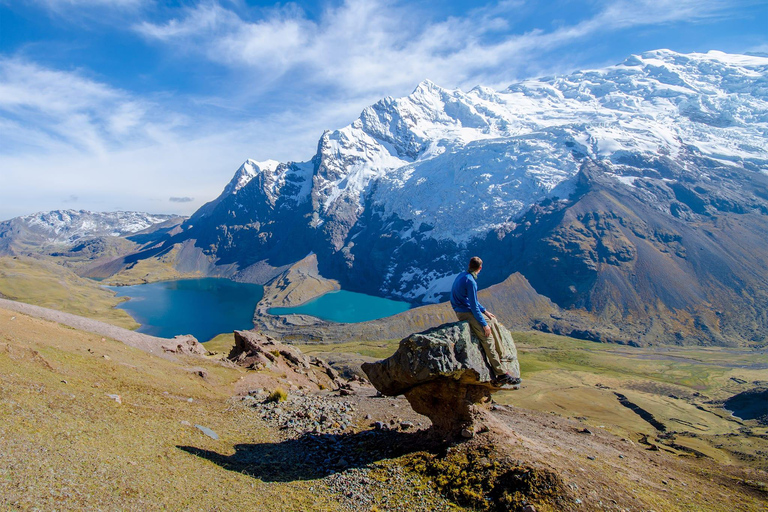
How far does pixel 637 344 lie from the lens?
169000 mm

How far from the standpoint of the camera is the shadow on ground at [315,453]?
16484 mm

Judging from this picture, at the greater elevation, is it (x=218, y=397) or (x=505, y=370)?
(x=505, y=370)

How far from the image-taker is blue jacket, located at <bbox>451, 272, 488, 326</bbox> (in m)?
17.1

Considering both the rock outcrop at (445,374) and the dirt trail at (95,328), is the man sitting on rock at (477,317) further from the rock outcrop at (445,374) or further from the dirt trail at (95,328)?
the dirt trail at (95,328)

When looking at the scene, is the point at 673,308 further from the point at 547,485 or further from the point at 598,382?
the point at 547,485

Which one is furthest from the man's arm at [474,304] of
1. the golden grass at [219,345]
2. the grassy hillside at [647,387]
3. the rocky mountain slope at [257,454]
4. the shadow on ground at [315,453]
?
the golden grass at [219,345]

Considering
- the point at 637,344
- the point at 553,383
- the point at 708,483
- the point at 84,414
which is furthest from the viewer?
the point at 637,344

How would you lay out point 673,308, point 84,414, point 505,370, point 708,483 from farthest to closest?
point 673,308 < point 708,483 < point 505,370 < point 84,414

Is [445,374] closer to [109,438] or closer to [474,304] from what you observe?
[474,304]

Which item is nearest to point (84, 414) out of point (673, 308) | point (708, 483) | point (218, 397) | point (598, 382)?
point (218, 397)

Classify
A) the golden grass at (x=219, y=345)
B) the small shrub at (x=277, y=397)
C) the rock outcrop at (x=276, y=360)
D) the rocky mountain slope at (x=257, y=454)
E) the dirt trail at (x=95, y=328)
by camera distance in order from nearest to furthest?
the rocky mountain slope at (x=257, y=454), the small shrub at (x=277, y=397), the dirt trail at (x=95, y=328), the rock outcrop at (x=276, y=360), the golden grass at (x=219, y=345)

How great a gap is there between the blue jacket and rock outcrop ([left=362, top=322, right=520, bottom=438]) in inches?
31.5

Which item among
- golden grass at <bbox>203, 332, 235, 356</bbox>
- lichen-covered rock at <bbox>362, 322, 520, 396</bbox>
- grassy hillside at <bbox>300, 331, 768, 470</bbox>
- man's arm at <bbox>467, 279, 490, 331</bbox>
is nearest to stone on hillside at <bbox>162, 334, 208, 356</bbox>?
lichen-covered rock at <bbox>362, 322, 520, 396</bbox>

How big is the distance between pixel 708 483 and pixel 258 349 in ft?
120
